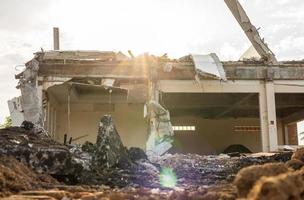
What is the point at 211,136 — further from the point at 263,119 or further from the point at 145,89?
the point at 145,89

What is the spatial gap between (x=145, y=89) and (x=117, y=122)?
386 centimetres

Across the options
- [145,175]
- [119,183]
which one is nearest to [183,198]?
[119,183]

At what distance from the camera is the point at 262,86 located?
20.8m

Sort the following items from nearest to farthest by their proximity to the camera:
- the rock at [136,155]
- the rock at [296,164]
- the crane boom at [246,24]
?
the rock at [296,164] → the rock at [136,155] → the crane boom at [246,24]

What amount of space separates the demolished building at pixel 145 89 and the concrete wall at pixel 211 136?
2287 mm

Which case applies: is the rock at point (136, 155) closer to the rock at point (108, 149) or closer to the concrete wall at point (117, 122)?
the rock at point (108, 149)

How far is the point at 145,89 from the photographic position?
20781mm

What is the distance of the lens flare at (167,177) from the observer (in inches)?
333

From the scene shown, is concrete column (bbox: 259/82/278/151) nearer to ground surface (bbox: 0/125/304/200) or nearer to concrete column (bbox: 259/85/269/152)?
concrete column (bbox: 259/85/269/152)

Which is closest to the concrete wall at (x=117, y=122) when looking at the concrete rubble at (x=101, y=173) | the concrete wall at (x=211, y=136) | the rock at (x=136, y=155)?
the concrete wall at (x=211, y=136)

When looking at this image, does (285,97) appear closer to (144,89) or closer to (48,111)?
(144,89)

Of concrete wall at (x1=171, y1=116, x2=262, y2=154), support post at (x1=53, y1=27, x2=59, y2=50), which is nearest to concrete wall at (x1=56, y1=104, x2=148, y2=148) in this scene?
concrete wall at (x1=171, y1=116, x2=262, y2=154)

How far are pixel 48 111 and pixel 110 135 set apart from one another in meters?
11.0

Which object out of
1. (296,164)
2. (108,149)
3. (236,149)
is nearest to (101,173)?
(108,149)
